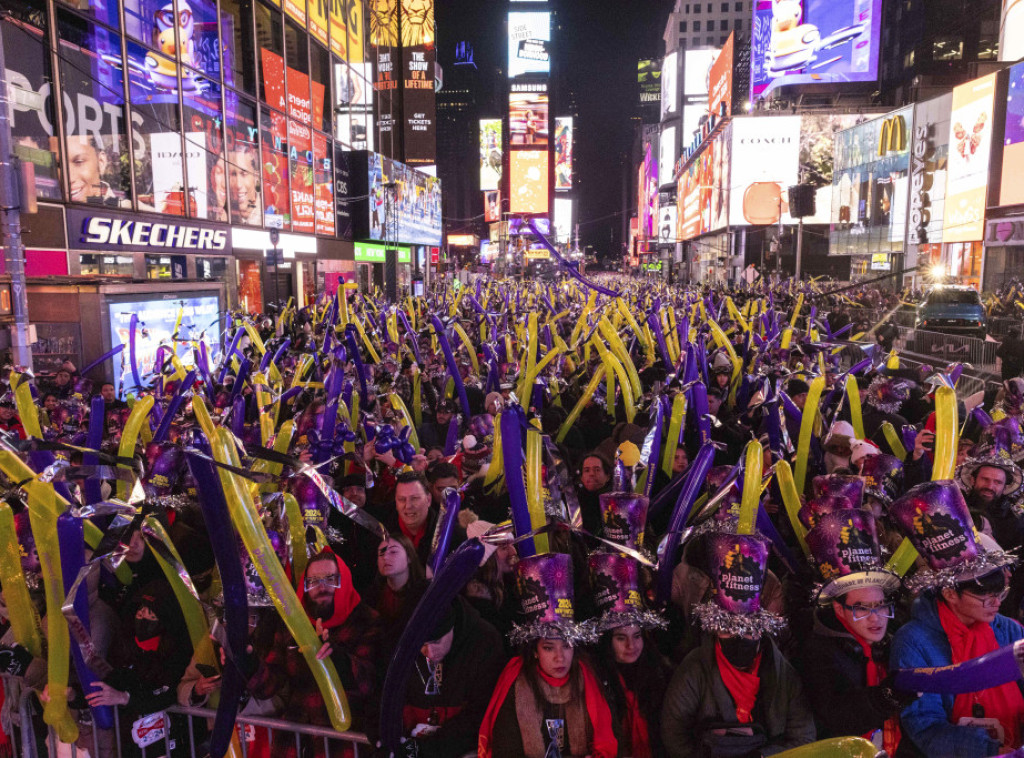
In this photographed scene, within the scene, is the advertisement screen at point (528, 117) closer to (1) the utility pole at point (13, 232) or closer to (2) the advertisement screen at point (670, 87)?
(2) the advertisement screen at point (670, 87)

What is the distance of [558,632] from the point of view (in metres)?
3.35

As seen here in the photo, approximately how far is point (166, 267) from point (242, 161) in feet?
19.5

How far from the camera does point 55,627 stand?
3.30m

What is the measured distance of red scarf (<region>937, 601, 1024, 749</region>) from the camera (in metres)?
3.26

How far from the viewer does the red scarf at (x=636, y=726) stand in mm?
3600

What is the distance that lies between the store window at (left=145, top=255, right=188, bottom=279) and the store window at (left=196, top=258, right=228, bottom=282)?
693 millimetres

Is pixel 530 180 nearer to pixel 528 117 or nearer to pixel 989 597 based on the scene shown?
pixel 528 117

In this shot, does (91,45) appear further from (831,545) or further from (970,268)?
(970,268)

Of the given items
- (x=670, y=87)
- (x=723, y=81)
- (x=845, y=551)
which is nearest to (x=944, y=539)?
(x=845, y=551)

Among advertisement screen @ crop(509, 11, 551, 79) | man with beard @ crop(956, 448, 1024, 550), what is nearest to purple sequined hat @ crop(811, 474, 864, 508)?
man with beard @ crop(956, 448, 1024, 550)

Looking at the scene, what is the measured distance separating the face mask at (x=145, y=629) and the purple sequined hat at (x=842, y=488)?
11.8ft

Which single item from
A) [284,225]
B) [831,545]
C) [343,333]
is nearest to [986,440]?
[831,545]

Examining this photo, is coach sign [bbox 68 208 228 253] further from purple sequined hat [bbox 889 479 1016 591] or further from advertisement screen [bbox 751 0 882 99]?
advertisement screen [bbox 751 0 882 99]

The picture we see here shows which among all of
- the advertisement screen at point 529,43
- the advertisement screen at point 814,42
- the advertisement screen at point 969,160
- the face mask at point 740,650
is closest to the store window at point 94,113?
the face mask at point 740,650
